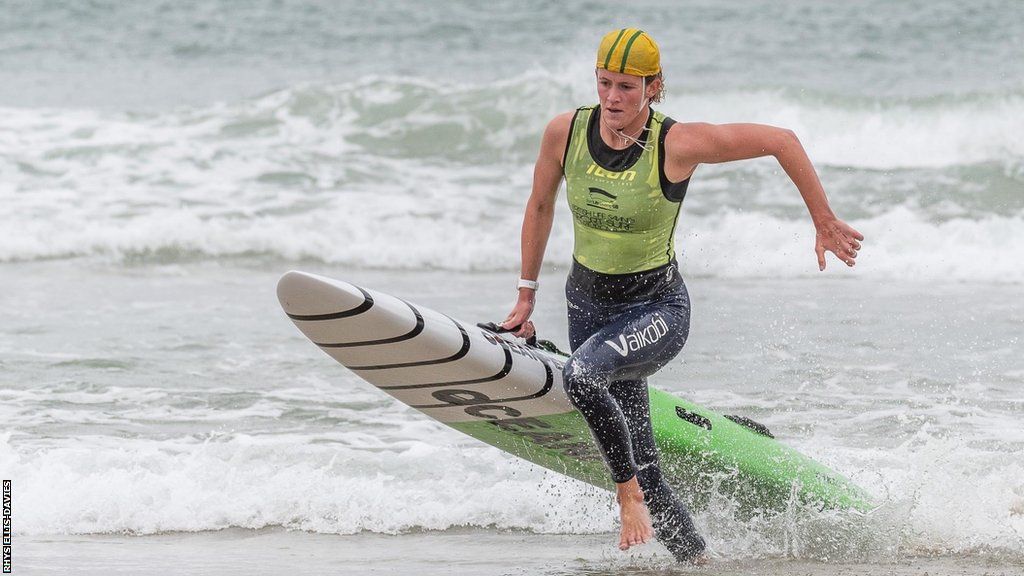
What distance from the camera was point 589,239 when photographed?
4.75 meters

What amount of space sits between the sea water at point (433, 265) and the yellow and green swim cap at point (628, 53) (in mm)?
2042

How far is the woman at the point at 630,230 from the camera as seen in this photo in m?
4.39

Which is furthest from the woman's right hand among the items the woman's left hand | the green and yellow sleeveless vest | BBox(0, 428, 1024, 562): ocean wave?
the woman's left hand

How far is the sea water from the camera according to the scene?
575 cm

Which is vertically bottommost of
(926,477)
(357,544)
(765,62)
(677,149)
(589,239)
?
(357,544)

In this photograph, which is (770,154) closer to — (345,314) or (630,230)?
(630,230)

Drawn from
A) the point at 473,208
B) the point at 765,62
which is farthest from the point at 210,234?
the point at 765,62

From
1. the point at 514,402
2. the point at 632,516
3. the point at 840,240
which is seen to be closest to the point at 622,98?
the point at 840,240

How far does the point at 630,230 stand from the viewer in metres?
4.61

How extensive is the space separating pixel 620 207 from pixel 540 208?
1.47 ft

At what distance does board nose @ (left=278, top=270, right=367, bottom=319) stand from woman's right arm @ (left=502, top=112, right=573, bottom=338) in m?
0.70

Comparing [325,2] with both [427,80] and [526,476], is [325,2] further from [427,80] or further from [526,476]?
[526,476]

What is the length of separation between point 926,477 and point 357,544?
2624mm

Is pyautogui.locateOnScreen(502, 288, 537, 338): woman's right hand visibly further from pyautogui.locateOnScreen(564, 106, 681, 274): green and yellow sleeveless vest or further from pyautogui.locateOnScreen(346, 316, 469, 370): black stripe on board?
pyautogui.locateOnScreen(564, 106, 681, 274): green and yellow sleeveless vest
